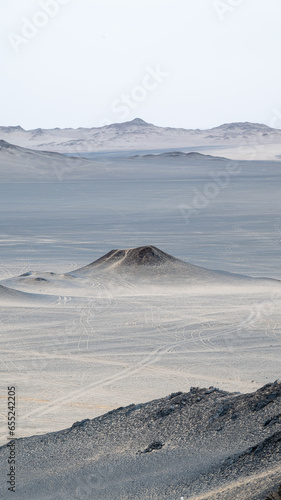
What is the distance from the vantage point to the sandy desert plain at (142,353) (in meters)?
7.06

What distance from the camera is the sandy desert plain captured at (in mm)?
→ 7062

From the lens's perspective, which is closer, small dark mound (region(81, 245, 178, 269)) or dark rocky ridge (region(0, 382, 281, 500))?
dark rocky ridge (region(0, 382, 281, 500))

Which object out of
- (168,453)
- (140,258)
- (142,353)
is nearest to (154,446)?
(168,453)

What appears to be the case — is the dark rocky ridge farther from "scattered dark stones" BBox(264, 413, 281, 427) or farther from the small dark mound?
the small dark mound

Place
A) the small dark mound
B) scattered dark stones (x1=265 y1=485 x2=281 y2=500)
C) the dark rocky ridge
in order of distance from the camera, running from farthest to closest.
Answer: the small dark mound
the dark rocky ridge
scattered dark stones (x1=265 y1=485 x2=281 y2=500)

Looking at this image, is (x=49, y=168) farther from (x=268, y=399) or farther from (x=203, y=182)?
(x=268, y=399)

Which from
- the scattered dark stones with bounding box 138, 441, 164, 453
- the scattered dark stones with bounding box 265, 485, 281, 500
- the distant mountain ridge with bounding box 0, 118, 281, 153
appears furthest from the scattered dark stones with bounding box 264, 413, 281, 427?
the distant mountain ridge with bounding box 0, 118, 281, 153

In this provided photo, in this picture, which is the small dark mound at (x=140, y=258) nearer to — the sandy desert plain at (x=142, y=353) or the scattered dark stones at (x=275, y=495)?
the sandy desert plain at (x=142, y=353)

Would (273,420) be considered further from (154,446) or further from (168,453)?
(154,446)

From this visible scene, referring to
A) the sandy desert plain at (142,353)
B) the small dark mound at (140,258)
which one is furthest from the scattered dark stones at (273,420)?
the small dark mound at (140,258)

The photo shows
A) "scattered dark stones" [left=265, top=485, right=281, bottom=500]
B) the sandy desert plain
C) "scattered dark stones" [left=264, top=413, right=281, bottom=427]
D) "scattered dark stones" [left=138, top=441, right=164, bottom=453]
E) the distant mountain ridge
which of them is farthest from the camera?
the distant mountain ridge

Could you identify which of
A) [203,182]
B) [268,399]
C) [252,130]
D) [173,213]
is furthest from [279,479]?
[252,130]

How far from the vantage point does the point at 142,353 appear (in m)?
15.4

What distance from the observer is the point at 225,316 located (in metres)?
18.9
